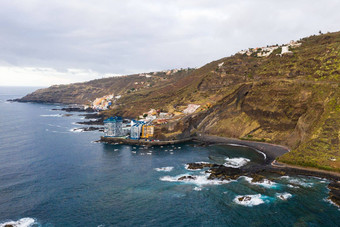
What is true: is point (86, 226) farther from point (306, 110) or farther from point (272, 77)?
point (272, 77)

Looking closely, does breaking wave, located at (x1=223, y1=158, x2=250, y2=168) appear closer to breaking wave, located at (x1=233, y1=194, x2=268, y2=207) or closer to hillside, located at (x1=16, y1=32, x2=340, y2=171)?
hillside, located at (x1=16, y1=32, x2=340, y2=171)

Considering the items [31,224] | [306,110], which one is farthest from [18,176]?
[306,110]

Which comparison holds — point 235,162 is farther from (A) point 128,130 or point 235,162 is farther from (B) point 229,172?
(A) point 128,130

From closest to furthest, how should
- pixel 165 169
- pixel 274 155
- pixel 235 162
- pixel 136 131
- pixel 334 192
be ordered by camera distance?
pixel 334 192 → pixel 165 169 → pixel 235 162 → pixel 274 155 → pixel 136 131

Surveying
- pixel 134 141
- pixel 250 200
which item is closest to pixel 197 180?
pixel 250 200

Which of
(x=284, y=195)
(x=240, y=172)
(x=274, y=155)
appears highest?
(x=274, y=155)

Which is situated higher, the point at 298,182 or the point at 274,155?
the point at 274,155

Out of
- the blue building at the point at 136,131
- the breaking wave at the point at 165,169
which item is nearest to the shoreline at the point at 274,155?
the blue building at the point at 136,131
